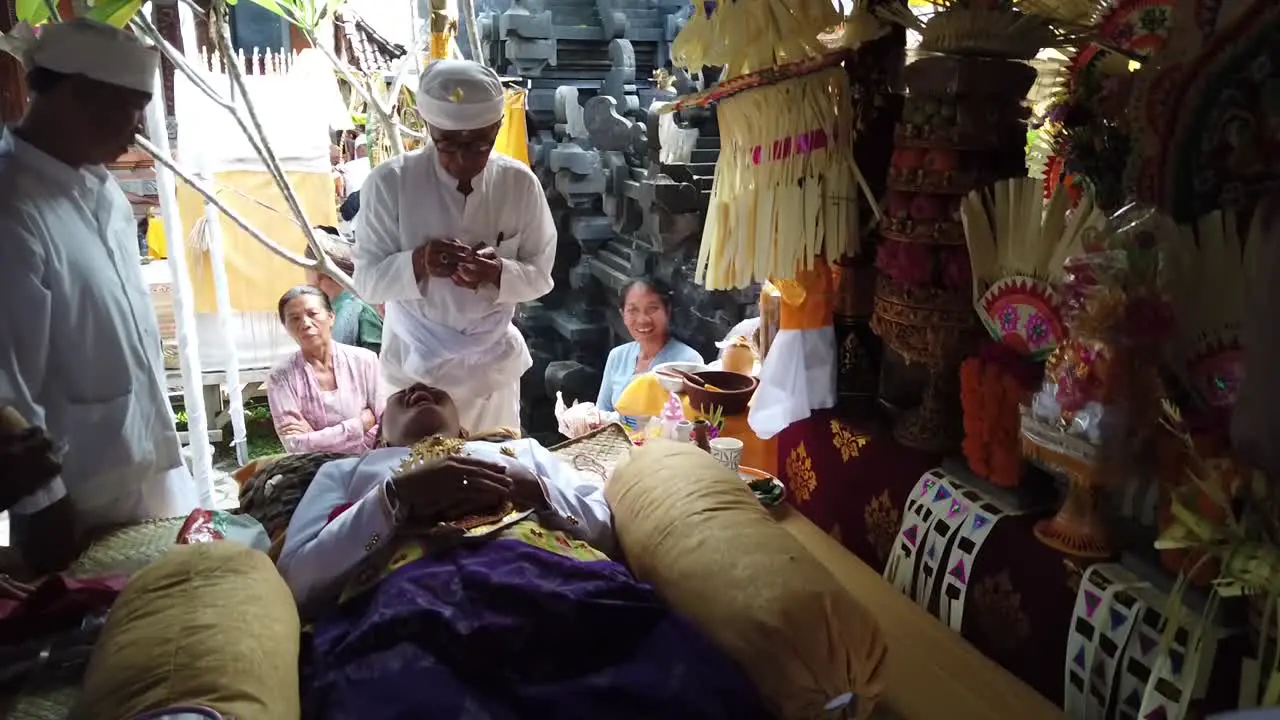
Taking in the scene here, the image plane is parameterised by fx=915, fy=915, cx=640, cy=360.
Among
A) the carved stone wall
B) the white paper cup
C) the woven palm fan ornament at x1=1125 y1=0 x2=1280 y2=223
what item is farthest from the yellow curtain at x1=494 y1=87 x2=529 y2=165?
the woven palm fan ornament at x1=1125 y1=0 x2=1280 y2=223

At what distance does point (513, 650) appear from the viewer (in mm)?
1646

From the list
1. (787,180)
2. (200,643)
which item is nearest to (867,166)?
(787,180)

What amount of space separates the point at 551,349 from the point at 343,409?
3498 millimetres

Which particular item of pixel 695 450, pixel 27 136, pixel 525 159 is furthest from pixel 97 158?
pixel 525 159

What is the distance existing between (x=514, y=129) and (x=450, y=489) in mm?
4734

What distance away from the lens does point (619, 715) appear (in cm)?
151

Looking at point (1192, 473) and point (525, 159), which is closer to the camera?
point (1192, 473)

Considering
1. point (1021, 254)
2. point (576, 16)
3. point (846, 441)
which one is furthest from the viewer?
point (576, 16)

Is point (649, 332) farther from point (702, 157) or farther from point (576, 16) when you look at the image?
point (576, 16)

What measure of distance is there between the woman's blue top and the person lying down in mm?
2083

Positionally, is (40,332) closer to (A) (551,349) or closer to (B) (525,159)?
(B) (525,159)

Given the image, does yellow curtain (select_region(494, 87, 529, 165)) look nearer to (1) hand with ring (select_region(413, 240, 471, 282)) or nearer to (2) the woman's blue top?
(2) the woman's blue top

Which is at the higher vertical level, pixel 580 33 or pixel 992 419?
pixel 580 33

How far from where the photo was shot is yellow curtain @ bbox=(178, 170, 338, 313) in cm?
627
